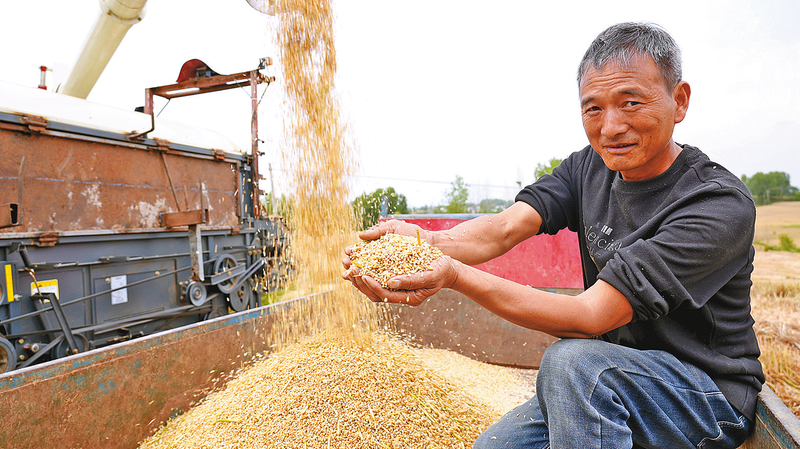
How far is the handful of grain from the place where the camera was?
139 cm

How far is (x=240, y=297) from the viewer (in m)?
5.16

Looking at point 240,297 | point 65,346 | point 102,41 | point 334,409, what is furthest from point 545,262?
point 102,41

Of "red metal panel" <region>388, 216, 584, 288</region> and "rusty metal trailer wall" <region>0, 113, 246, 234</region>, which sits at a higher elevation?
"rusty metal trailer wall" <region>0, 113, 246, 234</region>

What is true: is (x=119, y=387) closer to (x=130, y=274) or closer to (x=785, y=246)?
(x=130, y=274)

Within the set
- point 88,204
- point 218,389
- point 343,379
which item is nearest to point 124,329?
point 88,204

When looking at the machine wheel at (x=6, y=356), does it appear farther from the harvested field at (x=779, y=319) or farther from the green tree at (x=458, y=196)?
the green tree at (x=458, y=196)

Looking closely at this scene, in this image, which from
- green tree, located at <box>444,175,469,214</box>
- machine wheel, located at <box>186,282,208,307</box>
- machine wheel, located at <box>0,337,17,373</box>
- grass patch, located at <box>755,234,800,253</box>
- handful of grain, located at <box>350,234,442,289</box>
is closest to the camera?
handful of grain, located at <box>350,234,442,289</box>

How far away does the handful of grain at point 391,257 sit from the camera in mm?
1389

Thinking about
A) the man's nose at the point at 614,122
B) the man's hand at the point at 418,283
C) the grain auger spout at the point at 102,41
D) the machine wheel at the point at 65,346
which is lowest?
the machine wheel at the point at 65,346

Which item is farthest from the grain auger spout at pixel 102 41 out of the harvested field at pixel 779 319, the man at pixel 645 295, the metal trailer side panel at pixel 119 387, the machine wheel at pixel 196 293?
the harvested field at pixel 779 319

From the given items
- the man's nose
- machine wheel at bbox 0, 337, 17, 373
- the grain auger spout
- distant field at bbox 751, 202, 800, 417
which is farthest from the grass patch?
machine wheel at bbox 0, 337, 17, 373

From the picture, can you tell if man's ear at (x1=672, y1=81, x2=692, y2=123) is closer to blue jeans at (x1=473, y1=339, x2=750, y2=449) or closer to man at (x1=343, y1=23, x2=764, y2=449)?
man at (x1=343, y1=23, x2=764, y2=449)

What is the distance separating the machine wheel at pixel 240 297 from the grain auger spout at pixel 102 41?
2660 mm

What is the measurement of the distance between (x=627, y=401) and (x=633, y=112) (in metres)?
0.81
